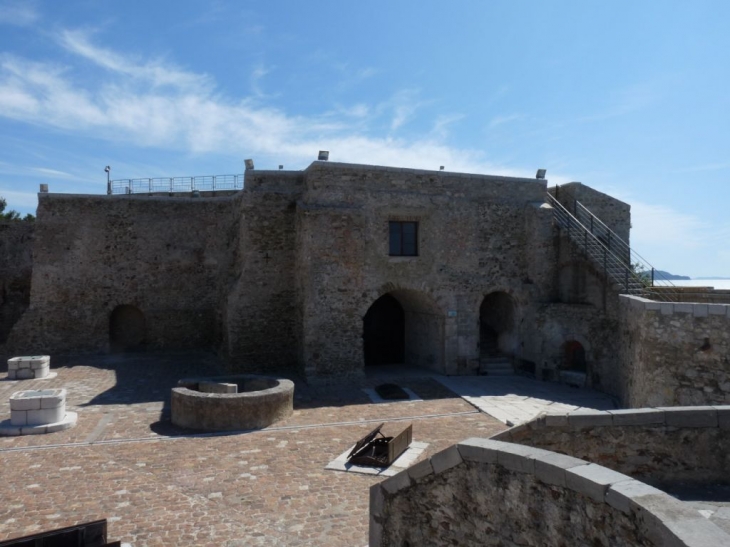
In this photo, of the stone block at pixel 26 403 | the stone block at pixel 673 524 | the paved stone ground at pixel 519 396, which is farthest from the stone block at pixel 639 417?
the stone block at pixel 26 403

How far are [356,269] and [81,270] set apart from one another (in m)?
11.3

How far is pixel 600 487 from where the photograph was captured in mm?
3949

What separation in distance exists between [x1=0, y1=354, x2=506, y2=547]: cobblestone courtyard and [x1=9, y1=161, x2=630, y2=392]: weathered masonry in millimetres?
3180

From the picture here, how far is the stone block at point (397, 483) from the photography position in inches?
227

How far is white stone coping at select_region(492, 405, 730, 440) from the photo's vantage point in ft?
18.9

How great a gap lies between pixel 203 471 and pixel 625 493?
23.8ft

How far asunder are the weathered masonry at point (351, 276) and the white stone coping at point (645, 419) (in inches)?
387

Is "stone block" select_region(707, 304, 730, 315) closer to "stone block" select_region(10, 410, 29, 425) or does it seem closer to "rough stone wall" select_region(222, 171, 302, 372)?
"rough stone wall" select_region(222, 171, 302, 372)

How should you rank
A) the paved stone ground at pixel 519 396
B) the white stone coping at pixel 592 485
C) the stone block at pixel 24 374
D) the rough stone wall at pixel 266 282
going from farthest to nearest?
the rough stone wall at pixel 266 282, the stone block at pixel 24 374, the paved stone ground at pixel 519 396, the white stone coping at pixel 592 485

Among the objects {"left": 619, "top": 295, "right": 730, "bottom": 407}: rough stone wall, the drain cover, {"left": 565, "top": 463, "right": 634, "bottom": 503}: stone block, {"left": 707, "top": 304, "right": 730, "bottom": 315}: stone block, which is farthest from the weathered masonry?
{"left": 565, "top": 463, "right": 634, "bottom": 503}: stone block

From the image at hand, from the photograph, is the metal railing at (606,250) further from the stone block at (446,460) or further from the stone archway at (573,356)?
the stone block at (446,460)

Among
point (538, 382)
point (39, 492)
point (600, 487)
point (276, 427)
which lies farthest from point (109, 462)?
point (538, 382)

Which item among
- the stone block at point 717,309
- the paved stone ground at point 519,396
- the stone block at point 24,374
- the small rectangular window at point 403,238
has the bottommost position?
the paved stone ground at point 519,396

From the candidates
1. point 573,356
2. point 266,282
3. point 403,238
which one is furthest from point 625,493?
point 266,282
